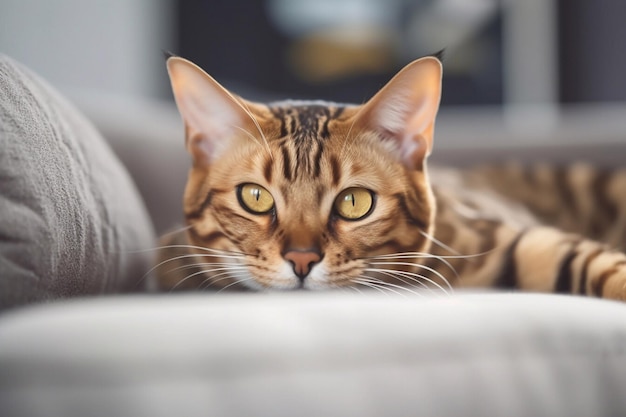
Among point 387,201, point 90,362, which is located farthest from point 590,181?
point 90,362

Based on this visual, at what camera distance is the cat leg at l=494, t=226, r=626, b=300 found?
688 millimetres

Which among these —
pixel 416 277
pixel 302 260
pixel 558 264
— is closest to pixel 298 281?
pixel 302 260

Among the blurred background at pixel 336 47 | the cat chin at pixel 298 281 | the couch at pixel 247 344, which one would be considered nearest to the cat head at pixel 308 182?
the cat chin at pixel 298 281

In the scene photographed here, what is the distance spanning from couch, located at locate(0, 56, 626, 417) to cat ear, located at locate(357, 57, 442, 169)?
0.21 metres

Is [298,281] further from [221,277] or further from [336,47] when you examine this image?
[336,47]

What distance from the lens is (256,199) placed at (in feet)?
2.01

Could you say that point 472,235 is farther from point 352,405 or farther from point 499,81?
point 499,81

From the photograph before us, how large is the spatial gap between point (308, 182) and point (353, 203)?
6 cm

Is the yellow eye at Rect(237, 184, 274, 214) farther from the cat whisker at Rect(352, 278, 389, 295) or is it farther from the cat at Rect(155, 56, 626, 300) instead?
the cat whisker at Rect(352, 278, 389, 295)

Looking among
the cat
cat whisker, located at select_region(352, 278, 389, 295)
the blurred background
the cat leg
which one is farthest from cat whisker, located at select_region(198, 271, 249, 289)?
the blurred background

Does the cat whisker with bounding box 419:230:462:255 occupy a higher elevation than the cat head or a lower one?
lower

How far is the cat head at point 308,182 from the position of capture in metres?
0.60

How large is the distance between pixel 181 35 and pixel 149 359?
256 cm

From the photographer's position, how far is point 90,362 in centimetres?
35
